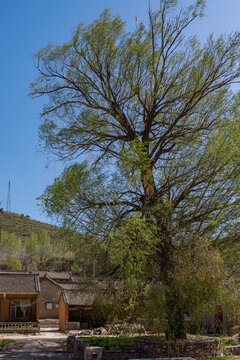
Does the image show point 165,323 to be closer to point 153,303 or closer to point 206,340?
point 153,303

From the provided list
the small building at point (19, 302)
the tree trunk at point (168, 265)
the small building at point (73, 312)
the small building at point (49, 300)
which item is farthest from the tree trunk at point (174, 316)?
the small building at point (49, 300)

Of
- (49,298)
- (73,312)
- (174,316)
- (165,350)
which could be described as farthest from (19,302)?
(174,316)

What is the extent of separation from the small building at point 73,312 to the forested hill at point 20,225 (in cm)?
6319

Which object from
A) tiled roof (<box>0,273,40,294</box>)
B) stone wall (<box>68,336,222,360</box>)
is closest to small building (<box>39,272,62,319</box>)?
tiled roof (<box>0,273,40,294</box>)

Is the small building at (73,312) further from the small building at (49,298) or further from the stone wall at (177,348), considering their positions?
the stone wall at (177,348)

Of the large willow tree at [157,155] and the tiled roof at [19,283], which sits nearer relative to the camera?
the large willow tree at [157,155]

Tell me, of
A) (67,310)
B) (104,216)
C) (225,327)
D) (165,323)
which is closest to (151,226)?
(104,216)

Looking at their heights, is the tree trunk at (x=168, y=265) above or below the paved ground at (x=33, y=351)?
above

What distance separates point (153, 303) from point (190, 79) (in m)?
8.57

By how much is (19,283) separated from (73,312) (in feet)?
16.3

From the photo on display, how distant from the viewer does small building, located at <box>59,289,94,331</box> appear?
86.4 ft

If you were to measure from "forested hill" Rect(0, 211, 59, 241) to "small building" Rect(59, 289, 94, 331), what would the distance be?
63.2m

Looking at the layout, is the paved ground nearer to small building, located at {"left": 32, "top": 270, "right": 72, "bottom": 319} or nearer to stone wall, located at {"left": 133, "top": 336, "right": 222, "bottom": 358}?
stone wall, located at {"left": 133, "top": 336, "right": 222, "bottom": 358}

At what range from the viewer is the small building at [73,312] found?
26328mm
